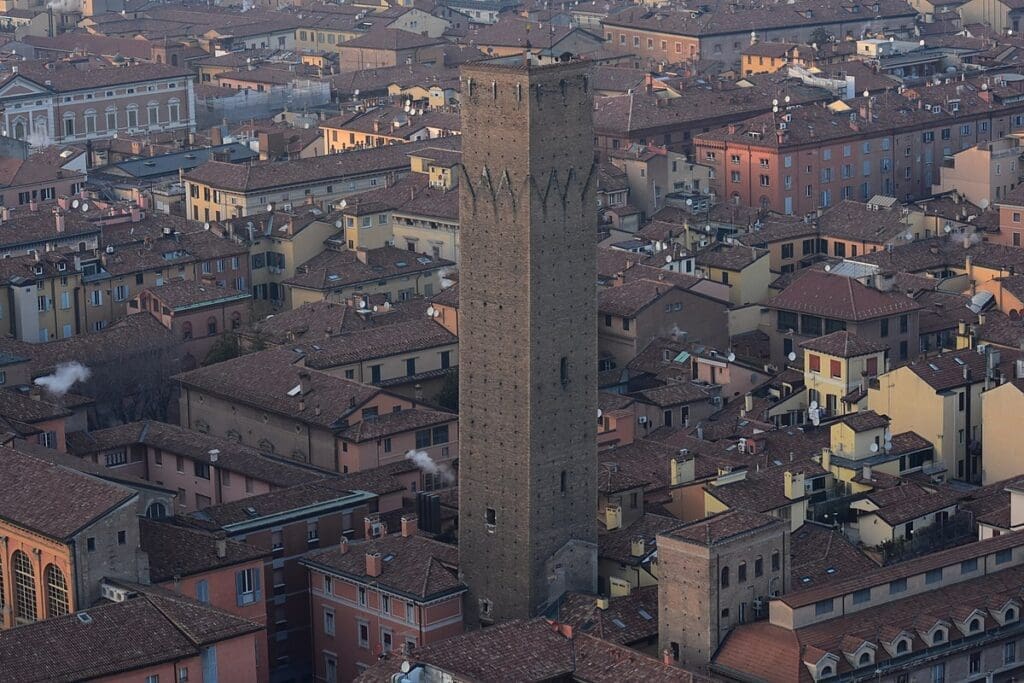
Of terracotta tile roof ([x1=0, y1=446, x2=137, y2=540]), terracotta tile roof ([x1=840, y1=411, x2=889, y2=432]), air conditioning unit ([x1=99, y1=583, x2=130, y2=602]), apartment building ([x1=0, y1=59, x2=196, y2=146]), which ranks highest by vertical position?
terracotta tile roof ([x1=0, y1=446, x2=137, y2=540])

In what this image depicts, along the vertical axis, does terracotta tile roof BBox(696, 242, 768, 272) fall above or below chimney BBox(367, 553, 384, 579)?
above

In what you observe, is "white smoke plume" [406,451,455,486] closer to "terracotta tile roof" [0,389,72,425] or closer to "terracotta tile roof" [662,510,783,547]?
"terracotta tile roof" [0,389,72,425]

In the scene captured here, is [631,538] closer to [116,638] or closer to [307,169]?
[116,638]

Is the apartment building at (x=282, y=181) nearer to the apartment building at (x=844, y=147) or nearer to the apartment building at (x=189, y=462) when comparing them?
the apartment building at (x=844, y=147)

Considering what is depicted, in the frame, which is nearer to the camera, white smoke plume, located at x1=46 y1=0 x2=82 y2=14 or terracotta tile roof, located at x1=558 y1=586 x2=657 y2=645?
terracotta tile roof, located at x1=558 y1=586 x2=657 y2=645

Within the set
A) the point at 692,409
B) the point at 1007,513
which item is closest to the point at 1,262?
the point at 692,409

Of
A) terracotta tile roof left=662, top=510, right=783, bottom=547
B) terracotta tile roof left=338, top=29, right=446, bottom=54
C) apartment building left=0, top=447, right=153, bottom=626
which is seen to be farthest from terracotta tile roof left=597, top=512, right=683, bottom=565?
terracotta tile roof left=338, top=29, right=446, bottom=54

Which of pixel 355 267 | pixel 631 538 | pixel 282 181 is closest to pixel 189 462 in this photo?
pixel 631 538
